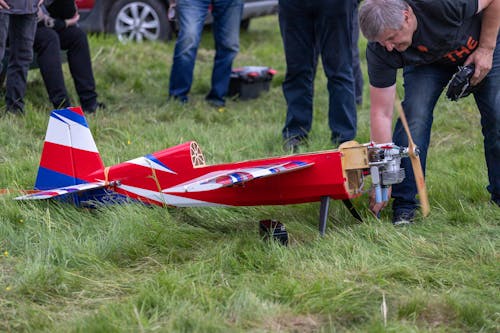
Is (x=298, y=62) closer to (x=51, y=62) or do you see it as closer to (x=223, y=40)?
(x=223, y=40)

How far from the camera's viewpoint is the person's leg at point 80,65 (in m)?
7.57

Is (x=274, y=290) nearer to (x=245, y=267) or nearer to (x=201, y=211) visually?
(x=245, y=267)

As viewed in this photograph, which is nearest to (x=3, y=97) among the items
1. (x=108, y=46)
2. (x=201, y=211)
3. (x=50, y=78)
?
(x=50, y=78)

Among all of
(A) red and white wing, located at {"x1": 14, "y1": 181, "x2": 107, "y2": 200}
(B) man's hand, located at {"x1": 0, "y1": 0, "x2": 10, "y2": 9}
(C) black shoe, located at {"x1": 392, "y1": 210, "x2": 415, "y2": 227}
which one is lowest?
(C) black shoe, located at {"x1": 392, "y1": 210, "x2": 415, "y2": 227}

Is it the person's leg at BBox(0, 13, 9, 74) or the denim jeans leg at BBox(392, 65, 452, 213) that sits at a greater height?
the person's leg at BBox(0, 13, 9, 74)

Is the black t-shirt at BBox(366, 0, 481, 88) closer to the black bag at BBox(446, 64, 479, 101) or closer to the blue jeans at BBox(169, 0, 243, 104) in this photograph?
the black bag at BBox(446, 64, 479, 101)

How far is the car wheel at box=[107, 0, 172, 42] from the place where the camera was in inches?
422

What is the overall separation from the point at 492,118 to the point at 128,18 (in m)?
7.10

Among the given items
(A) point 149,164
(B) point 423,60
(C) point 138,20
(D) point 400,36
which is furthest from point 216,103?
(D) point 400,36

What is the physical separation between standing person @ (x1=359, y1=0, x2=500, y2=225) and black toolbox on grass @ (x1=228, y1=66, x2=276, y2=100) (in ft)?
13.1

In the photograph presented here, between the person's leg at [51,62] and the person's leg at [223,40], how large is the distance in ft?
5.56

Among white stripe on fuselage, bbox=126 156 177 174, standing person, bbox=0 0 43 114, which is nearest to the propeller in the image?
white stripe on fuselage, bbox=126 156 177 174

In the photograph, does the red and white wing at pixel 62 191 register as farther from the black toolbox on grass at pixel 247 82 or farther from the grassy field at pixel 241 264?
the black toolbox on grass at pixel 247 82

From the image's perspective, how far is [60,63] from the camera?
730 centimetres
